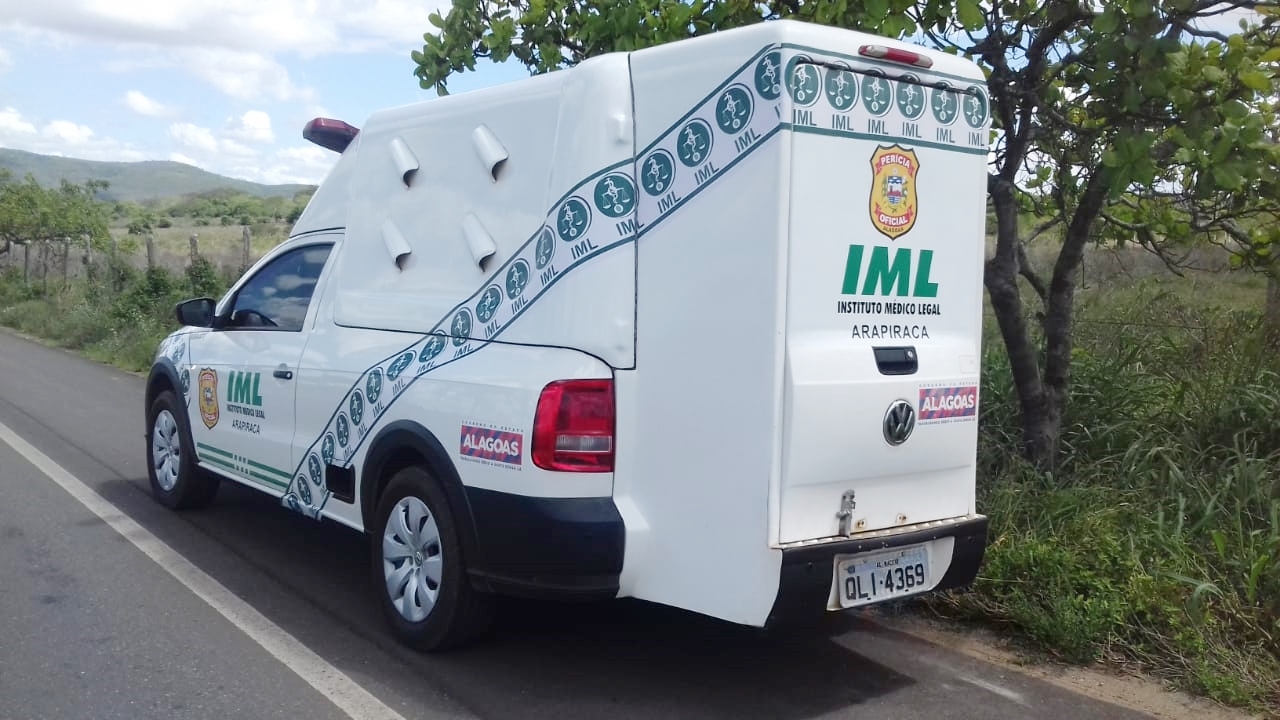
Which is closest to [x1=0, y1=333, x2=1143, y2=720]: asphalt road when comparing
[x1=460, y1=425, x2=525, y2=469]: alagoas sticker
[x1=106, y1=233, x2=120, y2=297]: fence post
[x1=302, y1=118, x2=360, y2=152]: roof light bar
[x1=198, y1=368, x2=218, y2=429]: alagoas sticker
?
[x1=198, y1=368, x2=218, y2=429]: alagoas sticker

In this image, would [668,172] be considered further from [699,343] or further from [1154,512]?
[1154,512]

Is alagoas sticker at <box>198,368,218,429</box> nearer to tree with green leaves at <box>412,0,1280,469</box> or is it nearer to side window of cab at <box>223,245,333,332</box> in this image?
side window of cab at <box>223,245,333,332</box>

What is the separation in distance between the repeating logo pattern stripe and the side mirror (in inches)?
90.2

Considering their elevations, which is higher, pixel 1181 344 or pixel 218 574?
pixel 1181 344

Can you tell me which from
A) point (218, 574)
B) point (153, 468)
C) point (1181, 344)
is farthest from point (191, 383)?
point (1181, 344)

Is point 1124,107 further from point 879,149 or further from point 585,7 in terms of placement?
point 585,7

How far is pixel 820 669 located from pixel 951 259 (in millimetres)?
1764

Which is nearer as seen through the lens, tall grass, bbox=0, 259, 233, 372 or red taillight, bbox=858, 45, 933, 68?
red taillight, bbox=858, 45, 933, 68

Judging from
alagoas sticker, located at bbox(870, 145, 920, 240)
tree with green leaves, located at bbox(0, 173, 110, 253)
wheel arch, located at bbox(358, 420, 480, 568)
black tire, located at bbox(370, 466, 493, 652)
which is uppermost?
tree with green leaves, located at bbox(0, 173, 110, 253)

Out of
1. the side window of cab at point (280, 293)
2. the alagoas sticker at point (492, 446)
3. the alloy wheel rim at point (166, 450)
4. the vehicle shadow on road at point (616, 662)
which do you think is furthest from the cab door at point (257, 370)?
the alagoas sticker at point (492, 446)

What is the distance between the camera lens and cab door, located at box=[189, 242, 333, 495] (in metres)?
5.82

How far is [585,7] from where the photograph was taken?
733 cm

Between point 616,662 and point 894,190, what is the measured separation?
7.28 ft

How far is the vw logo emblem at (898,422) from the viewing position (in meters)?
4.12
